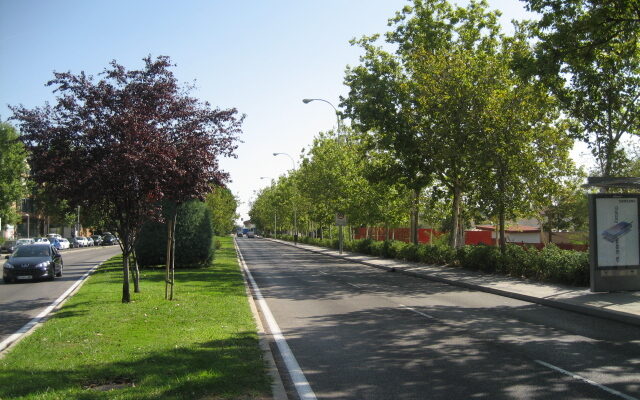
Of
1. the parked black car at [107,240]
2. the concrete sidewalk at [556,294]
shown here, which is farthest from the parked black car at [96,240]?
the concrete sidewalk at [556,294]

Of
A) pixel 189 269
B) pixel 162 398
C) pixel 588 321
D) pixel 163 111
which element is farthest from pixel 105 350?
pixel 189 269

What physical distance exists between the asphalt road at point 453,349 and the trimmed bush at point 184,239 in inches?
376

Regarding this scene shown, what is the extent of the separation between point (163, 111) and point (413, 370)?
28.6 ft

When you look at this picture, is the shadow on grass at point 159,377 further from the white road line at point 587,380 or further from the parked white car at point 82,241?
the parked white car at point 82,241

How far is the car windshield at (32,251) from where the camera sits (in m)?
21.1

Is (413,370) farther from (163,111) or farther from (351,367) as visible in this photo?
(163,111)

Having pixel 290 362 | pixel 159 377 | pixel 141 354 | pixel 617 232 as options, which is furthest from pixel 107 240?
pixel 159 377

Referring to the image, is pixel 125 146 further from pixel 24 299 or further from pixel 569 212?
pixel 569 212

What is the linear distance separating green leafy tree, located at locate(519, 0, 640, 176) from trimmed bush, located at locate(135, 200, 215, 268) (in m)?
15.1

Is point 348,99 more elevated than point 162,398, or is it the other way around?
point 348,99

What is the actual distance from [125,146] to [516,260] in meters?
14.6

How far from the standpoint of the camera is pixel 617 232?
1459 centimetres

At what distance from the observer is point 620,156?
18.3 metres

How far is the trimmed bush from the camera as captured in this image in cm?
Result: 2350
